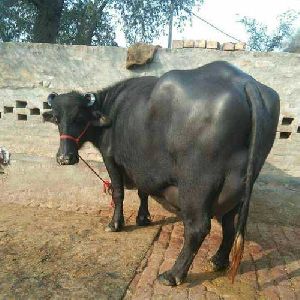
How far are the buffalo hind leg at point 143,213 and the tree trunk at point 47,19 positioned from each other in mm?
10878

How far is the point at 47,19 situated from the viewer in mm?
13633

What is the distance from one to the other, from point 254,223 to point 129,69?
2.52m

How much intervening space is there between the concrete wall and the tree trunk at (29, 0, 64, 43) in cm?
924

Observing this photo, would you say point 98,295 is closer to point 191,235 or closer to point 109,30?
point 191,235

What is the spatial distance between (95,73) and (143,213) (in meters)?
1.95

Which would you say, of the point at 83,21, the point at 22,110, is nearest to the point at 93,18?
the point at 83,21

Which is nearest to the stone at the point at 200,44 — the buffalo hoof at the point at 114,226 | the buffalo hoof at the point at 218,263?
the buffalo hoof at the point at 114,226

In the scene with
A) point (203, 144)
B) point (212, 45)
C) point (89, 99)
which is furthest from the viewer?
point (212, 45)

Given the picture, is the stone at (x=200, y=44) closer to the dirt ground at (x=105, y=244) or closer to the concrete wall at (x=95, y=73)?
the concrete wall at (x=95, y=73)

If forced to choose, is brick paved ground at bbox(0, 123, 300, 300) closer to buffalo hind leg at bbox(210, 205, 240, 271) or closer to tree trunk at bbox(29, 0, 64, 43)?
buffalo hind leg at bbox(210, 205, 240, 271)

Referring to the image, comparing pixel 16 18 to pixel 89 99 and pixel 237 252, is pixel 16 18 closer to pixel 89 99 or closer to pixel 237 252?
pixel 89 99

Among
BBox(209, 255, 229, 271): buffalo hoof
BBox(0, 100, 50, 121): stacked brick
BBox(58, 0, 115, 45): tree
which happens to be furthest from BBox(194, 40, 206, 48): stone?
BBox(58, 0, 115, 45): tree

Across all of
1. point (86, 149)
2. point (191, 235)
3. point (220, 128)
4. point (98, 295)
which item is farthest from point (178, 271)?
point (86, 149)

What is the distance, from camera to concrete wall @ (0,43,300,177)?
455 centimetres
